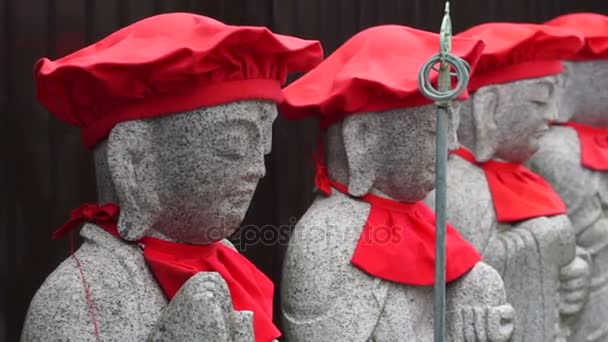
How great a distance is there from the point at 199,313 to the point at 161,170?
1.58ft

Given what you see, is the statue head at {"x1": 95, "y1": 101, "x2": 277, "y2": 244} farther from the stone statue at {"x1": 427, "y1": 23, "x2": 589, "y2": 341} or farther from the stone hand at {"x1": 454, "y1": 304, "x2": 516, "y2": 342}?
the stone statue at {"x1": 427, "y1": 23, "x2": 589, "y2": 341}

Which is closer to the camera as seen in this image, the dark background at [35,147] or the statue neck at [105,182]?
the statue neck at [105,182]

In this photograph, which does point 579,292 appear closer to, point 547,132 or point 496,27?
point 547,132

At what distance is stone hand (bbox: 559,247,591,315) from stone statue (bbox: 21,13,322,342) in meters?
2.30

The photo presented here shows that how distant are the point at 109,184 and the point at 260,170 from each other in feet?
1.46

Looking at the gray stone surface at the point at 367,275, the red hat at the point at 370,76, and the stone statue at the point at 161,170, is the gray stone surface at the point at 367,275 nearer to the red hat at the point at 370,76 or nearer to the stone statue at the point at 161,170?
the red hat at the point at 370,76

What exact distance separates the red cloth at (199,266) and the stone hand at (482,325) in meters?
0.82

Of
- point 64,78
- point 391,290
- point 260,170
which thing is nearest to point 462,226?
point 391,290

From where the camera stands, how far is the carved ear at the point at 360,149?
17.0 feet

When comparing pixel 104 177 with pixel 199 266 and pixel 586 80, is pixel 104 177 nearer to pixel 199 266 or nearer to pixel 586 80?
pixel 199 266

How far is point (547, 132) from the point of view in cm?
677

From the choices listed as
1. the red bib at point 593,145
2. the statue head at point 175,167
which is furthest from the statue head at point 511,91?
the statue head at point 175,167

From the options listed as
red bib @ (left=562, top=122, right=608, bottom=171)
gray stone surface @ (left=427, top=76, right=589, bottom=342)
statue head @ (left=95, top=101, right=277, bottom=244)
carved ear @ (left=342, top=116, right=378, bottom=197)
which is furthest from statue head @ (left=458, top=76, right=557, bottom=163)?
statue head @ (left=95, top=101, right=277, bottom=244)

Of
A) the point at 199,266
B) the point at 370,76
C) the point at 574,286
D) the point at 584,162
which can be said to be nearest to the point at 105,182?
the point at 199,266
